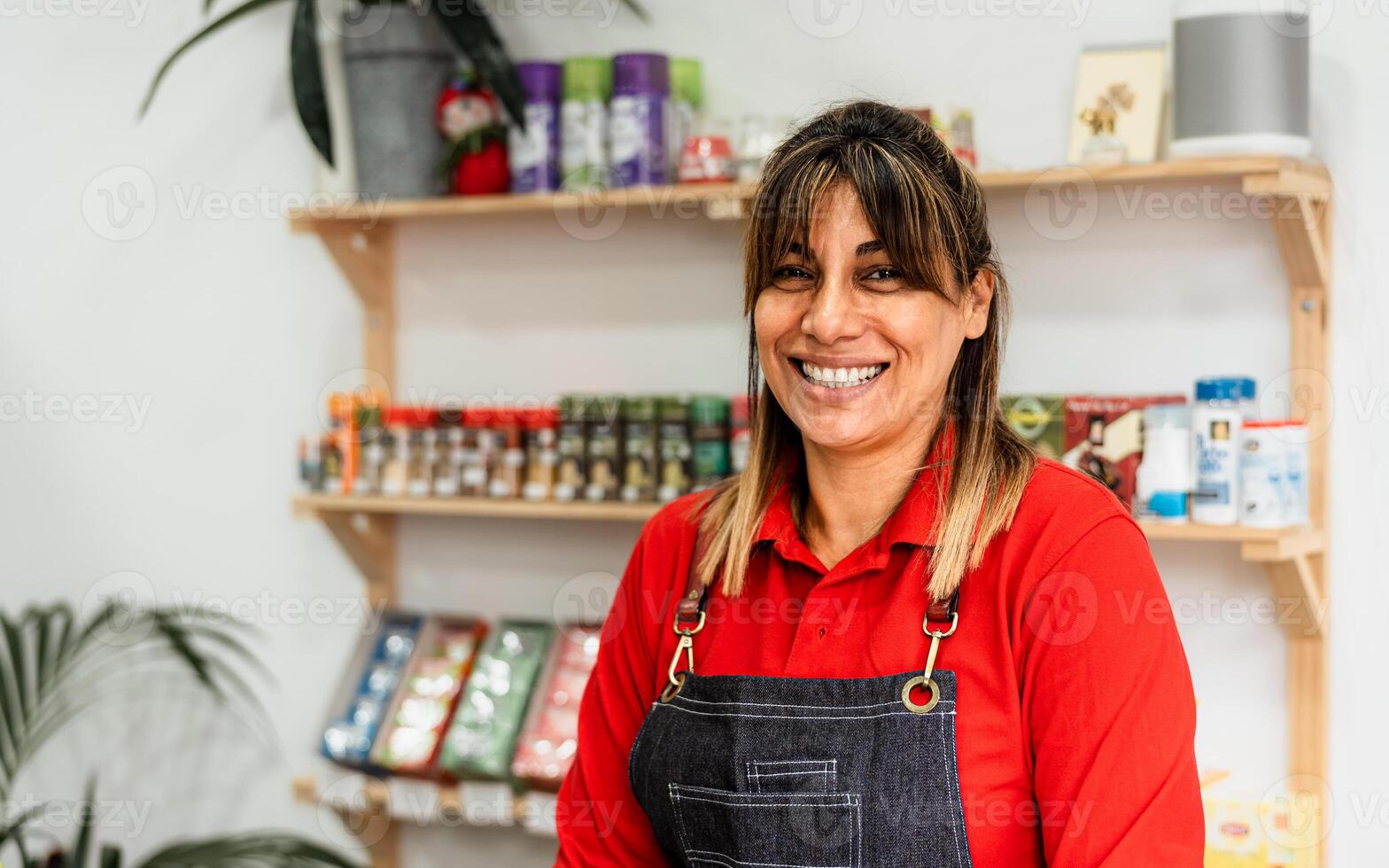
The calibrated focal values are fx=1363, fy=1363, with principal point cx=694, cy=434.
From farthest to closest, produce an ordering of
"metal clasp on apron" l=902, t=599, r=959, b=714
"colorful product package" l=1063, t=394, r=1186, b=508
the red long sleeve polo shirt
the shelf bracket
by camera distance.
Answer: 1. the shelf bracket
2. "colorful product package" l=1063, t=394, r=1186, b=508
3. "metal clasp on apron" l=902, t=599, r=959, b=714
4. the red long sleeve polo shirt

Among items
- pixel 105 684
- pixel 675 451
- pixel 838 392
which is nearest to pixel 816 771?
pixel 838 392

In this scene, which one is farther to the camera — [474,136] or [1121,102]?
[474,136]

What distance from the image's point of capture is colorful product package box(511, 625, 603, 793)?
247cm

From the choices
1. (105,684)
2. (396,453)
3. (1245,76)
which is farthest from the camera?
(105,684)

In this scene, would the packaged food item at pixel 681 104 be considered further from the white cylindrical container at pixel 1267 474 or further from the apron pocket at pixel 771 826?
the apron pocket at pixel 771 826

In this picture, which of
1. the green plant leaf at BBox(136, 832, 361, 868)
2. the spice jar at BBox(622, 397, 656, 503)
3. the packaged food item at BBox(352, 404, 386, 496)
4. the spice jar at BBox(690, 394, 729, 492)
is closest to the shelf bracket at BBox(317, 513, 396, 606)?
the packaged food item at BBox(352, 404, 386, 496)

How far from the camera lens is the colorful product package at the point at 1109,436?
2131 millimetres

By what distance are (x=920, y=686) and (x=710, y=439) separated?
1.02 meters

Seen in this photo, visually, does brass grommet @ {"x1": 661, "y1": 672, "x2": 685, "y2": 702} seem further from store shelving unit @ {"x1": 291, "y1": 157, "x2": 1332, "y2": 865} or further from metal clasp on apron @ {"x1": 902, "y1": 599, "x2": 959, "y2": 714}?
store shelving unit @ {"x1": 291, "y1": 157, "x2": 1332, "y2": 865}

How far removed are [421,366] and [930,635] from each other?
1.65 metres

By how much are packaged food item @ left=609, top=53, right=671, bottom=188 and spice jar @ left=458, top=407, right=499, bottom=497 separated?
1.72 feet

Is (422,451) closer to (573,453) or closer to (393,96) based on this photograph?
(573,453)

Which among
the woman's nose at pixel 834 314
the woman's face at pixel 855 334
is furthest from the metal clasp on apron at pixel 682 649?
the woman's nose at pixel 834 314

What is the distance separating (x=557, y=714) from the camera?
254 cm
